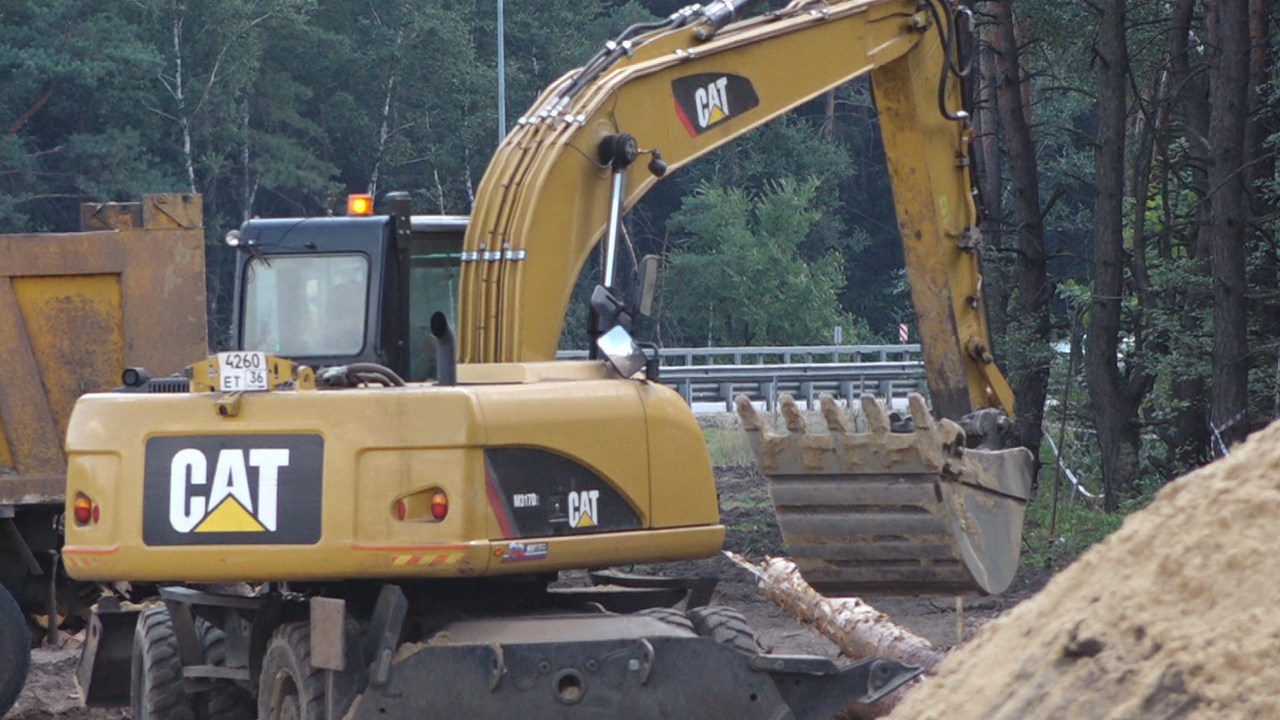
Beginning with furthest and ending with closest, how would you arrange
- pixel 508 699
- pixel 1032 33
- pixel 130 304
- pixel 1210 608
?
pixel 1032 33
pixel 130 304
pixel 508 699
pixel 1210 608

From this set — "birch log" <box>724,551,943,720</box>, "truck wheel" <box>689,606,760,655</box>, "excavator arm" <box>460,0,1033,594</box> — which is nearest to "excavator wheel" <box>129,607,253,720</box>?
"excavator arm" <box>460,0,1033,594</box>

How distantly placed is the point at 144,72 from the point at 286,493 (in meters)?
36.4

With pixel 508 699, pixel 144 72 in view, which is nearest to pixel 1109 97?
pixel 508 699

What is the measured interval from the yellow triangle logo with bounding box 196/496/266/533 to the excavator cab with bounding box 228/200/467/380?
1173 millimetres

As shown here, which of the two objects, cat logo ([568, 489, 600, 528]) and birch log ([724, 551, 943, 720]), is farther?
birch log ([724, 551, 943, 720])

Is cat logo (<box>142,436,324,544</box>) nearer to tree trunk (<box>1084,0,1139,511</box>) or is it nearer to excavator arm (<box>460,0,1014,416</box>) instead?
excavator arm (<box>460,0,1014,416</box>)

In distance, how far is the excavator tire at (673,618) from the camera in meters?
7.69

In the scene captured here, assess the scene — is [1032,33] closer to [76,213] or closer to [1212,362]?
[1212,362]

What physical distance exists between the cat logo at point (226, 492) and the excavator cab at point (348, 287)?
1084mm

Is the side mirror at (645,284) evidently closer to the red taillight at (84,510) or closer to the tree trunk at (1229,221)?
the red taillight at (84,510)

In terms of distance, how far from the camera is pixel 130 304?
10891 mm

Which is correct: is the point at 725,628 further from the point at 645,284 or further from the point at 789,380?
the point at 789,380

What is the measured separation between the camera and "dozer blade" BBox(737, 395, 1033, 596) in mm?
8000

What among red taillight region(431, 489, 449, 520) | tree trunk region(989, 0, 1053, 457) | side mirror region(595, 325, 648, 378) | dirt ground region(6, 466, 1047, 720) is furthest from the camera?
tree trunk region(989, 0, 1053, 457)
